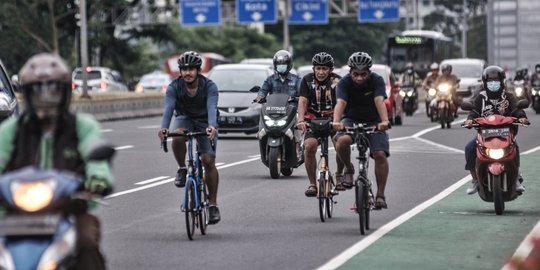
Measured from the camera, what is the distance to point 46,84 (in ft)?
23.7

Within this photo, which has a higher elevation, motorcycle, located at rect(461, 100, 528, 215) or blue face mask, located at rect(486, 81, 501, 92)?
blue face mask, located at rect(486, 81, 501, 92)

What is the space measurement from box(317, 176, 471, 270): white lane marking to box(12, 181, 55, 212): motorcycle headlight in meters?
4.59

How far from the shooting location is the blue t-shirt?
14.0 metres

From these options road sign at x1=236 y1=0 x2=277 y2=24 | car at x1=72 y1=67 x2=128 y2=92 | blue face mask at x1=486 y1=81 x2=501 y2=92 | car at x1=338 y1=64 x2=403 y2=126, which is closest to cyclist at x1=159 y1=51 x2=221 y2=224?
blue face mask at x1=486 y1=81 x2=501 y2=92

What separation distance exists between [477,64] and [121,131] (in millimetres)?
17310

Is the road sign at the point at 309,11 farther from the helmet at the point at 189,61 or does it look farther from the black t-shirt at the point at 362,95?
the helmet at the point at 189,61

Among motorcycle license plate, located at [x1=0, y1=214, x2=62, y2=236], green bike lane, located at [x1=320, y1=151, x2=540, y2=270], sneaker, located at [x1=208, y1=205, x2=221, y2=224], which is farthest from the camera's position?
sneaker, located at [x1=208, y1=205, x2=221, y2=224]

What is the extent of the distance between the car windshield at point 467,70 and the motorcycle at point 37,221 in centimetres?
4425

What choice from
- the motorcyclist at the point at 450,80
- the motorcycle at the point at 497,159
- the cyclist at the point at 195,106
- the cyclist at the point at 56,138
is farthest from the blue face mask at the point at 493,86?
the motorcyclist at the point at 450,80

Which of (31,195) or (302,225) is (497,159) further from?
(31,195)

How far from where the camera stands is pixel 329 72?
16438 millimetres

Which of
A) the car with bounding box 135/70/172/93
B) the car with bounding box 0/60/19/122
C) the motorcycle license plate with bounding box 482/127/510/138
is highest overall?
the car with bounding box 0/60/19/122

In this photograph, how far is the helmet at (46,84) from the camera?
23.6 feet

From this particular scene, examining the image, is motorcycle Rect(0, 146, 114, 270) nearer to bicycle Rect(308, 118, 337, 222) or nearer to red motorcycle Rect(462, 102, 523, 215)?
bicycle Rect(308, 118, 337, 222)
